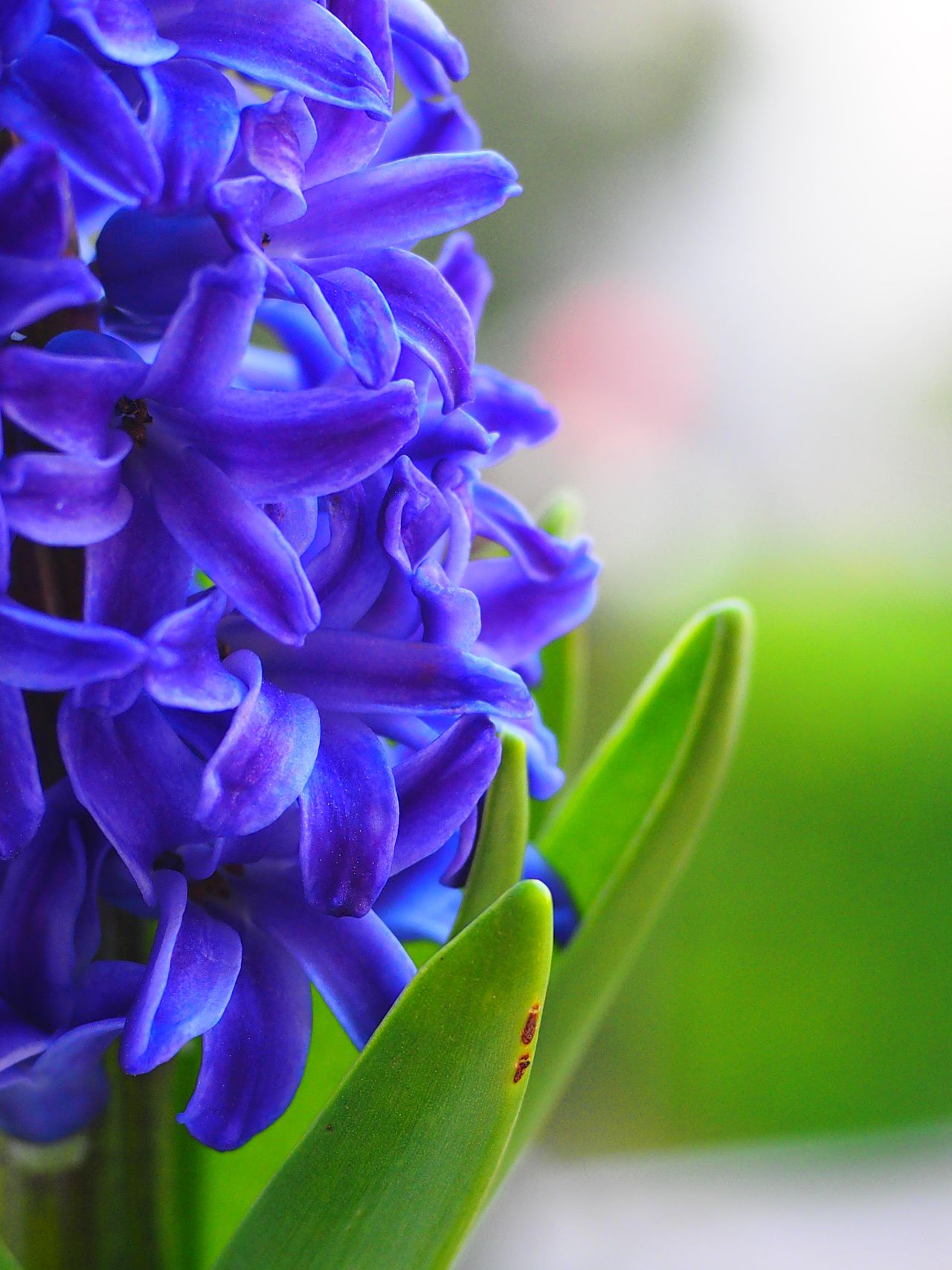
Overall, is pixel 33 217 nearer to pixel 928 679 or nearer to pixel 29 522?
pixel 29 522

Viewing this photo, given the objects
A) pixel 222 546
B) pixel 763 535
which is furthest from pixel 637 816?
pixel 763 535

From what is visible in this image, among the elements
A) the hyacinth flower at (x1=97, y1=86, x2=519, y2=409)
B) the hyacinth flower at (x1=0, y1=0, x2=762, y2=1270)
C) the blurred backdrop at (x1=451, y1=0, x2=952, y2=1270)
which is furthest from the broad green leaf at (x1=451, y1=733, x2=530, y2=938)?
the blurred backdrop at (x1=451, y1=0, x2=952, y2=1270)

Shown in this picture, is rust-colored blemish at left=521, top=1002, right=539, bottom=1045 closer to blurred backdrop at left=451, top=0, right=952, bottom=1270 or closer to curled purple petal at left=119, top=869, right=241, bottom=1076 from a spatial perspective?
curled purple petal at left=119, top=869, right=241, bottom=1076

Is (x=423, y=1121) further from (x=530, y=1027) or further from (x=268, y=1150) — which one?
(x=268, y=1150)

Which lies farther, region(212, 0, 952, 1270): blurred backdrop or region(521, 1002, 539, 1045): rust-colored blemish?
region(212, 0, 952, 1270): blurred backdrop

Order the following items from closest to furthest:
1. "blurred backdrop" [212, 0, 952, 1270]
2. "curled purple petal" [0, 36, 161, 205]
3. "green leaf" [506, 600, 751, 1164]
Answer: "curled purple petal" [0, 36, 161, 205] → "green leaf" [506, 600, 751, 1164] → "blurred backdrop" [212, 0, 952, 1270]

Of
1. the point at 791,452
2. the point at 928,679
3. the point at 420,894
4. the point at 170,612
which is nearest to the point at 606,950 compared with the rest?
the point at 420,894
